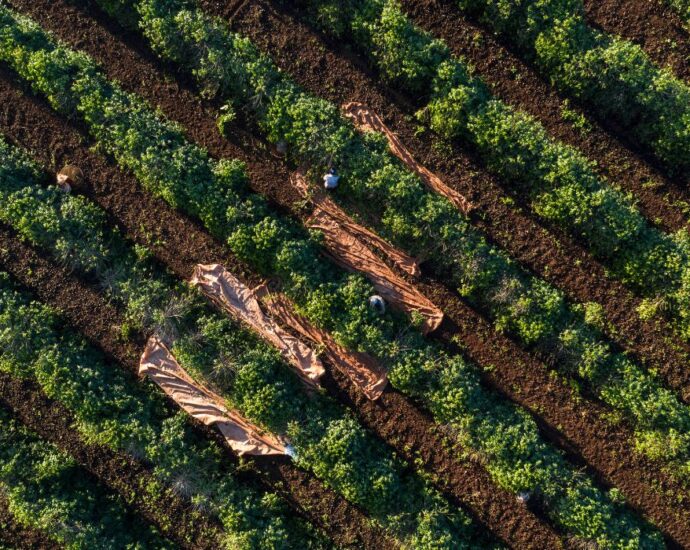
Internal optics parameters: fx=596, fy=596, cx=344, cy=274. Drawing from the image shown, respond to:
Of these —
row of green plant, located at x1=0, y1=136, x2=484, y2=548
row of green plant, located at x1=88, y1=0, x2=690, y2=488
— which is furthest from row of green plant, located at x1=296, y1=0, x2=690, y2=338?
row of green plant, located at x1=0, y1=136, x2=484, y2=548

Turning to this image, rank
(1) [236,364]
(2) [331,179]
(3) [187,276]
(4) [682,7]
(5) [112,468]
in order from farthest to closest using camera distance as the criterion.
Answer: (3) [187,276] → (5) [112,468] → (2) [331,179] → (4) [682,7] → (1) [236,364]

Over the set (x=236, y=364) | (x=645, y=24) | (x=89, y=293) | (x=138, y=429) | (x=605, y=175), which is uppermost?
(x=645, y=24)

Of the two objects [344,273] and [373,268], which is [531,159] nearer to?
[373,268]

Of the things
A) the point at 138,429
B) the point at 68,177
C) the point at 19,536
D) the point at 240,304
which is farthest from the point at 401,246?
the point at 19,536

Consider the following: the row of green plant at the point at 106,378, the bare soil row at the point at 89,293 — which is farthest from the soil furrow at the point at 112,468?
the bare soil row at the point at 89,293

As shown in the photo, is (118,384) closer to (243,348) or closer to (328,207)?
(243,348)

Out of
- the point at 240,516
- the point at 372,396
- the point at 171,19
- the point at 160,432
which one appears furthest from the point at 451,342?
the point at 171,19

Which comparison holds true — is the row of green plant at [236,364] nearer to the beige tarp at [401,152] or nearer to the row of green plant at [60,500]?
the row of green plant at [60,500]

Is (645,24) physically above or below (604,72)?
above
